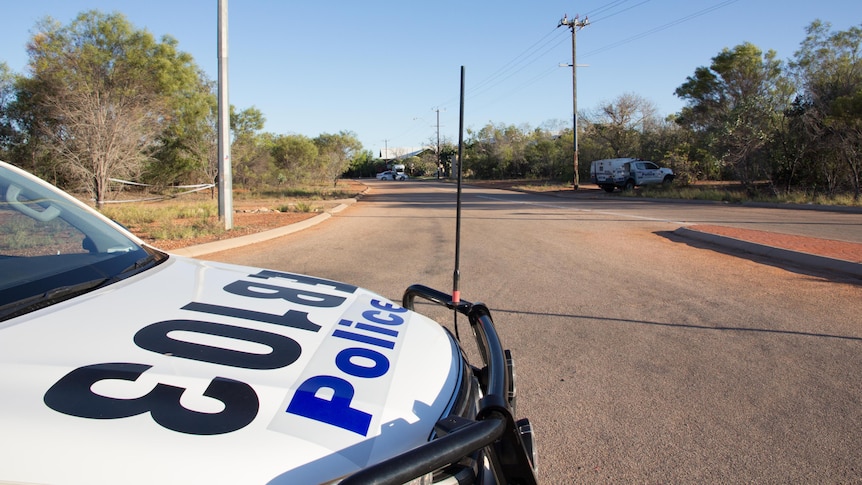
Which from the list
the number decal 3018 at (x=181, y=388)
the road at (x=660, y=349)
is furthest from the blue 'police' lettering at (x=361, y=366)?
the road at (x=660, y=349)

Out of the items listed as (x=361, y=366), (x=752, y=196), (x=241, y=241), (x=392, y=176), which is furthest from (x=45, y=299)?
(x=392, y=176)

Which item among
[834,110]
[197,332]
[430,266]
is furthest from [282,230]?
[834,110]

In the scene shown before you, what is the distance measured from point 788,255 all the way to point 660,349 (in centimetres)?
563

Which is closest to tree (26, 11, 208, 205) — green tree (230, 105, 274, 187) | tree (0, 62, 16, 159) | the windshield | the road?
tree (0, 62, 16, 159)

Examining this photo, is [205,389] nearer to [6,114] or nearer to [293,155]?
[6,114]

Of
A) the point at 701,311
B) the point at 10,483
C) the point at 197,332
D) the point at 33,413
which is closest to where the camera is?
the point at 10,483

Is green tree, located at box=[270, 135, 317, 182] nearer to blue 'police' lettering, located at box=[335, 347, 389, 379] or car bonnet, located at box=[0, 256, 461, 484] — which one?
car bonnet, located at box=[0, 256, 461, 484]

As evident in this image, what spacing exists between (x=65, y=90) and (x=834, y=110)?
28.0 m

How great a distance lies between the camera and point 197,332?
68.4 inches

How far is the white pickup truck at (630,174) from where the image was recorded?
31.9 metres

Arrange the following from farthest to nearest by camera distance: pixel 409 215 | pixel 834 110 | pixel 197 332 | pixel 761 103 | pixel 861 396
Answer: pixel 761 103, pixel 834 110, pixel 409 215, pixel 861 396, pixel 197 332

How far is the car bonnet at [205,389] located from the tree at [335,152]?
43.1m

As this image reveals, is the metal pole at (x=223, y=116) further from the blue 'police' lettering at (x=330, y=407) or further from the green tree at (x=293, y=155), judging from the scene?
the green tree at (x=293, y=155)

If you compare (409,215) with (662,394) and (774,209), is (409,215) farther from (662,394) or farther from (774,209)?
(662,394)
